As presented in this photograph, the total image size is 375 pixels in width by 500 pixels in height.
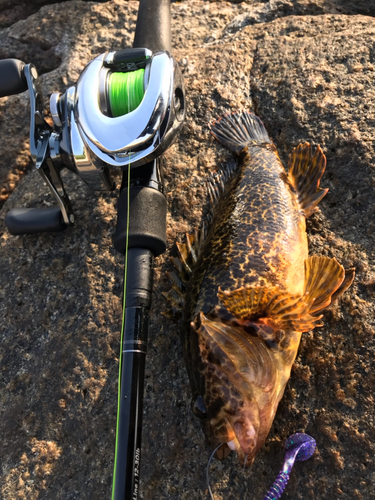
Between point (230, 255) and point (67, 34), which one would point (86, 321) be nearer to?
point (230, 255)

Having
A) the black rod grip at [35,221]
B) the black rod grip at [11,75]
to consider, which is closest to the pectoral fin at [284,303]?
the black rod grip at [35,221]

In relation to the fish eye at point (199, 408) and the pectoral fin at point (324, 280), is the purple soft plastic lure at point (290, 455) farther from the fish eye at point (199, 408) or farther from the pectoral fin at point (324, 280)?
the pectoral fin at point (324, 280)

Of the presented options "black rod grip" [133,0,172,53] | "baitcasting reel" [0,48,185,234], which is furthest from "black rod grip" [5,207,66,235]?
"black rod grip" [133,0,172,53]

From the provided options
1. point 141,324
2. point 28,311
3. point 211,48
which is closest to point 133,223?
point 141,324

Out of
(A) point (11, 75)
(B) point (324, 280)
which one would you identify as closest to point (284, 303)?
(B) point (324, 280)

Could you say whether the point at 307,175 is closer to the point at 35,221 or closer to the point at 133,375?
the point at 133,375

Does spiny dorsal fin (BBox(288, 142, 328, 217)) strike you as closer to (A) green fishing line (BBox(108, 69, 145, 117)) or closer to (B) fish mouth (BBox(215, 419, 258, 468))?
(A) green fishing line (BBox(108, 69, 145, 117))

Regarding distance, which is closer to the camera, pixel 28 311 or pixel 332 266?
pixel 332 266
